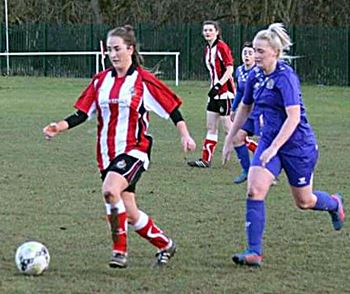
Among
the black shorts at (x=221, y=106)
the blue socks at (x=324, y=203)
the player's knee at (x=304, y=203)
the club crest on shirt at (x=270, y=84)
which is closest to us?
the club crest on shirt at (x=270, y=84)

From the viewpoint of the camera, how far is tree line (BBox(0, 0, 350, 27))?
4194 centimetres

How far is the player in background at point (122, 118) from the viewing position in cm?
757

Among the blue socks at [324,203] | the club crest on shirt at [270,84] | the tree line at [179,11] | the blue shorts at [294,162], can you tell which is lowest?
the tree line at [179,11]

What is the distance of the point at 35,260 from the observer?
290 inches

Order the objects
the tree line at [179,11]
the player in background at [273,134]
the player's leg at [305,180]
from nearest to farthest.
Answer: the player in background at [273,134], the player's leg at [305,180], the tree line at [179,11]

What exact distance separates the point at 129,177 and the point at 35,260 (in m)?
0.89

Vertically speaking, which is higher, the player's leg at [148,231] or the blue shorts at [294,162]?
the blue shorts at [294,162]

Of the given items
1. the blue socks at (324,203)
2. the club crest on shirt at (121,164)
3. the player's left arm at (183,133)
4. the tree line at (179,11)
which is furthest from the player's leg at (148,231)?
the tree line at (179,11)

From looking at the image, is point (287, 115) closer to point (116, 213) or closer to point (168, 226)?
point (116, 213)

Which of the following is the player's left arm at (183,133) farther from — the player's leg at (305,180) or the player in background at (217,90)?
the player in background at (217,90)

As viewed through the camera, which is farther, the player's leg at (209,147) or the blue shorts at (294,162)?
the player's leg at (209,147)

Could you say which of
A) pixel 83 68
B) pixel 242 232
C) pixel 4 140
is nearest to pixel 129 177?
pixel 242 232

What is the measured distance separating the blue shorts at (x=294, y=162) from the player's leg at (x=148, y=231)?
34.6 inches

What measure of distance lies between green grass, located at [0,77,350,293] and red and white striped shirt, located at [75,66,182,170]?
0.88 metres
